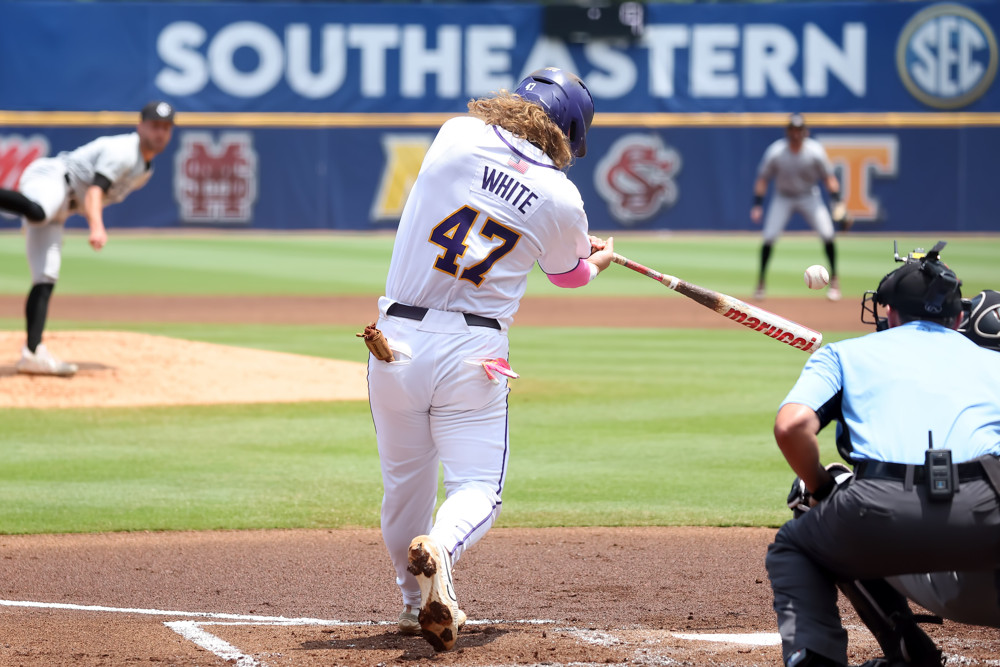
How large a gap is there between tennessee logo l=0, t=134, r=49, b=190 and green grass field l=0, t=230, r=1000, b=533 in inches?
497

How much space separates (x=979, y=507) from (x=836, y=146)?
26.8 metres

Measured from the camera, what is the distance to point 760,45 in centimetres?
3025

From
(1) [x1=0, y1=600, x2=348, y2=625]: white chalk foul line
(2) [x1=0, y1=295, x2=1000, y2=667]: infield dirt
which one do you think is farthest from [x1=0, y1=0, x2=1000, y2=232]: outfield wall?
(1) [x1=0, y1=600, x2=348, y2=625]: white chalk foul line

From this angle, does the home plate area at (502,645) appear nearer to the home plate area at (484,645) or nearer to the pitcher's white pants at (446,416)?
the home plate area at (484,645)

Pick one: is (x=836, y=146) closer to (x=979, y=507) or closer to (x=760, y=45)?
(x=760, y=45)

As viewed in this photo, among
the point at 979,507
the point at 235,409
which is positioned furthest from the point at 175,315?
the point at 979,507

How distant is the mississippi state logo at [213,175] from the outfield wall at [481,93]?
0.14 ft

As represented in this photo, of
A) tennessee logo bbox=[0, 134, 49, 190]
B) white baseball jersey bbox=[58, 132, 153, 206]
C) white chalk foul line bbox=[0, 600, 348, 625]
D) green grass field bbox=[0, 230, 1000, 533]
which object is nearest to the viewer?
white chalk foul line bbox=[0, 600, 348, 625]

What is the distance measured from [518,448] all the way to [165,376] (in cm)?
359

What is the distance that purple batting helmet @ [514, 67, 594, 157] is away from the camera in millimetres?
4398

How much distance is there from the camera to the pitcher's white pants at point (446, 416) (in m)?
4.18

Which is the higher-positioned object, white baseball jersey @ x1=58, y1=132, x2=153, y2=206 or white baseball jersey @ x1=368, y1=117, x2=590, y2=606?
white baseball jersey @ x1=58, y1=132, x2=153, y2=206

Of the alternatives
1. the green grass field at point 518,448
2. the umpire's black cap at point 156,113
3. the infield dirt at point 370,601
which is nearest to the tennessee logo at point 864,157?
the green grass field at point 518,448

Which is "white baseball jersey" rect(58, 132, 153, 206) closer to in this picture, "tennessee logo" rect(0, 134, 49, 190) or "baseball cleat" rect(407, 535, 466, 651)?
"baseball cleat" rect(407, 535, 466, 651)
